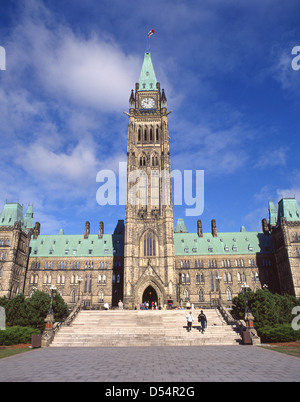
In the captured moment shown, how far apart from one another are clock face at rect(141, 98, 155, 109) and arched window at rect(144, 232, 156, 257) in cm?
3159

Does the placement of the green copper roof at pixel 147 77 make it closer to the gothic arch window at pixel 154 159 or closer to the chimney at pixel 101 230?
the gothic arch window at pixel 154 159

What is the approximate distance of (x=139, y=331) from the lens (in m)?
27.4

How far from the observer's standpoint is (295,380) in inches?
363

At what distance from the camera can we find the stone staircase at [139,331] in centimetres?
2320

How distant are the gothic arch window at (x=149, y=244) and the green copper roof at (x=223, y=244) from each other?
11.9 metres

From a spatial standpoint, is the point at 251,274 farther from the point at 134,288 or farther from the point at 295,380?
the point at 295,380

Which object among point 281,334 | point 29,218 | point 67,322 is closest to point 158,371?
point 281,334

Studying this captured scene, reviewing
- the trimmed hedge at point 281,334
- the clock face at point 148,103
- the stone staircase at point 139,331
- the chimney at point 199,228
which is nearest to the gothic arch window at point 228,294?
the chimney at point 199,228

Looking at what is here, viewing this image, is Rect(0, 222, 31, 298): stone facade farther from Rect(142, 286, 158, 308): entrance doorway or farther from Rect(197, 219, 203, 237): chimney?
Rect(197, 219, 203, 237): chimney

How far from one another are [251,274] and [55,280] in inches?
1667

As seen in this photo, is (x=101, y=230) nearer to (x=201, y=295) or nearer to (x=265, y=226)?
(x=201, y=295)

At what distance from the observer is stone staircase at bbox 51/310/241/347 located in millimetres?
23203

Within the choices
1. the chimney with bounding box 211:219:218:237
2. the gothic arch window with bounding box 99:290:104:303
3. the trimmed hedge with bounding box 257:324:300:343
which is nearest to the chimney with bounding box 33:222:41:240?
the gothic arch window with bounding box 99:290:104:303
